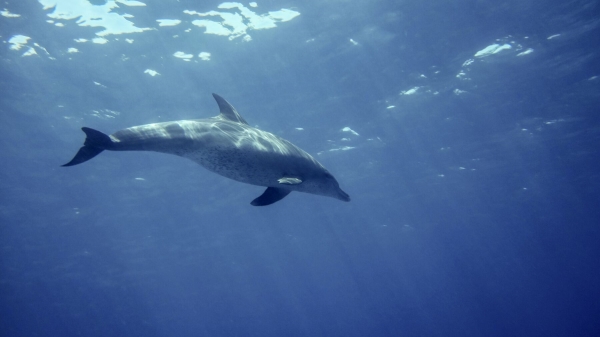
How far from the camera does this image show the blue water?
12.8m

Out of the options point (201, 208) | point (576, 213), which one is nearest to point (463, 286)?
point (576, 213)

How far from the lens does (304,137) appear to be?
63.3 feet

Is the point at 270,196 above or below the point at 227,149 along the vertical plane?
below

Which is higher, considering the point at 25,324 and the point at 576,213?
the point at 576,213

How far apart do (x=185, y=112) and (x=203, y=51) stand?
3.50 m

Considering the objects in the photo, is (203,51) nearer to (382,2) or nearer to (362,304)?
(382,2)

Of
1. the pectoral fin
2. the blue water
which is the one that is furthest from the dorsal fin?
the blue water

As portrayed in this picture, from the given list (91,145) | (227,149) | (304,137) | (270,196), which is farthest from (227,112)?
(304,137)

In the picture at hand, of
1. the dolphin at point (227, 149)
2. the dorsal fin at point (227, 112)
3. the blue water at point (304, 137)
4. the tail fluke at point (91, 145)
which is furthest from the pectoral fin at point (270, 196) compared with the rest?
the blue water at point (304, 137)

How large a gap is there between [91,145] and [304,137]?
14955mm

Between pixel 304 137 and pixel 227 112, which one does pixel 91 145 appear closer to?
pixel 227 112

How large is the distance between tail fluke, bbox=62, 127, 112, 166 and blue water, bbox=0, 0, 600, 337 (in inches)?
309

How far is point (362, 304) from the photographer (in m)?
95.2

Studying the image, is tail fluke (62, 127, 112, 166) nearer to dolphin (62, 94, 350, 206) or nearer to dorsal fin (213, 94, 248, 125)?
dolphin (62, 94, 350, 206)
